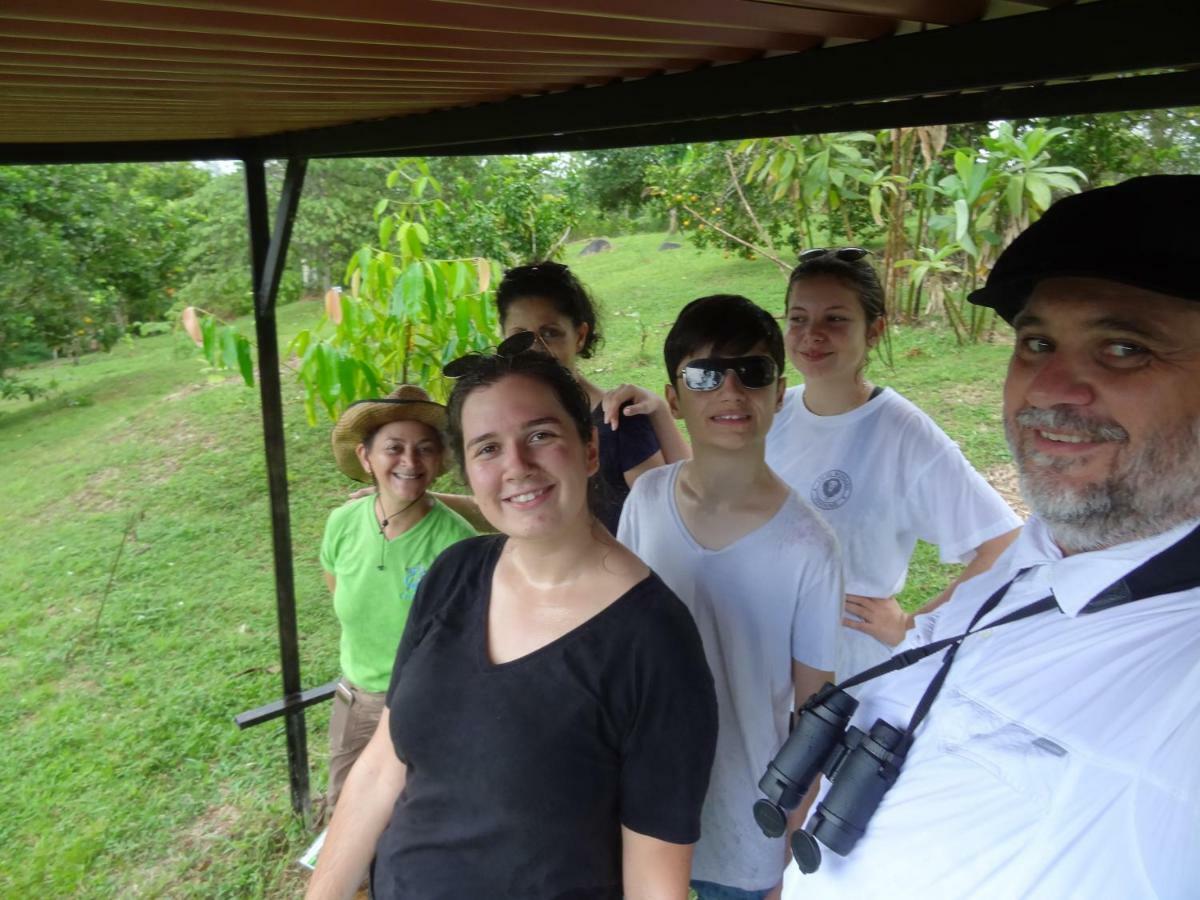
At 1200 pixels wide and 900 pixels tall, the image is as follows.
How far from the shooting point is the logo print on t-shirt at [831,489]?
2230 millimetres

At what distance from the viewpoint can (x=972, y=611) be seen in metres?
1.31

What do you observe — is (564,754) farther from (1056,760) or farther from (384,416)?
(384,416)

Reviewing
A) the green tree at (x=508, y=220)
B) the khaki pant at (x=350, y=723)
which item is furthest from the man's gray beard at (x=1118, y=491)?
the green tree at (x=508, y=220)

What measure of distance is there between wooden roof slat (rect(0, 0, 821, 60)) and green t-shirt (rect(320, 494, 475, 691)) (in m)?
1.44

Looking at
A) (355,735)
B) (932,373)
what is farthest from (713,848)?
(932,373)

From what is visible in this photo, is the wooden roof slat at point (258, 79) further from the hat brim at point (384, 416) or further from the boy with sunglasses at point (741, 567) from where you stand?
the hat brim at point (384, 416)

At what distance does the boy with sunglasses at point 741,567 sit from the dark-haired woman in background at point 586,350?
499mm

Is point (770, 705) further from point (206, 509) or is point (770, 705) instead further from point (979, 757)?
point (206, 509)

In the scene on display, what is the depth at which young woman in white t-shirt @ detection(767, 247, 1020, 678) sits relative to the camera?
2123mm

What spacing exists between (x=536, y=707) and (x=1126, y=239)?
1162mm

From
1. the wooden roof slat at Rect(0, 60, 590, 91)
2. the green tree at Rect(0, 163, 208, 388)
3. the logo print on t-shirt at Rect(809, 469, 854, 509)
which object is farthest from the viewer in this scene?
the green tree at Rect(0, 163, 208, 388)

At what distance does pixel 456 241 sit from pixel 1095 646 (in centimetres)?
618

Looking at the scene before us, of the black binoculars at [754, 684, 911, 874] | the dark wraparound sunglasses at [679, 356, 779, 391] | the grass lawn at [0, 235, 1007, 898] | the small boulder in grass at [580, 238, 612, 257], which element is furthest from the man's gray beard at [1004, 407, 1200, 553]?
the small boulder in grass at [580, 238, 612, 257]

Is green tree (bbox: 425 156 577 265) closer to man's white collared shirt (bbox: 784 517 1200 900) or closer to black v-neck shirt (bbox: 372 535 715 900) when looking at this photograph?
black v-neck shirt (bbox: 372 535 715 900)
